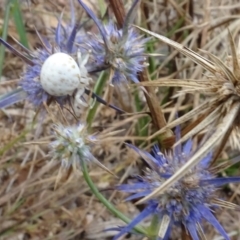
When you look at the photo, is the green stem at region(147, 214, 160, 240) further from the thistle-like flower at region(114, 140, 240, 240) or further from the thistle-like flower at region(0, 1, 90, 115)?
the thistle-like flower at region(0, 1, 90, 115)

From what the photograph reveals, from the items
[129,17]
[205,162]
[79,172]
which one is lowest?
[79,172]

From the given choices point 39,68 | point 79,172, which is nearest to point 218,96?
point 39,68

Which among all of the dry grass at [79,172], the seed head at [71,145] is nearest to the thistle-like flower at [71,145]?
the seed head at [71,145]

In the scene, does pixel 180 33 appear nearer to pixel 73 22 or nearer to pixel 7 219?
pixel 7 219

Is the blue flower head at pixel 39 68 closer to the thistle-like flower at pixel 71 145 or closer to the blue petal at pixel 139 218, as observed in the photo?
the thistle-like flower at pixel 71 145

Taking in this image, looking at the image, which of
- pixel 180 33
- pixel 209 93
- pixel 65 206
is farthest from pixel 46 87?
pixel 180 33

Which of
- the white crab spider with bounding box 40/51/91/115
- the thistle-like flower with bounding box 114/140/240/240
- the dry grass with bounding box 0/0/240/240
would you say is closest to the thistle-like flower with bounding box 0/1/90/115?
the white crab spider with bounding box 40/51/91/115

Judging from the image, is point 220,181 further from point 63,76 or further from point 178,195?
point 63,76

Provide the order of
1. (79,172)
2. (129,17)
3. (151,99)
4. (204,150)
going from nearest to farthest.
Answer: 1. (204,150)
2. (129,17)
3. (151,99)
4. (79,172)
